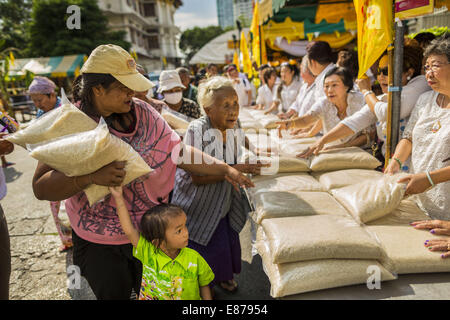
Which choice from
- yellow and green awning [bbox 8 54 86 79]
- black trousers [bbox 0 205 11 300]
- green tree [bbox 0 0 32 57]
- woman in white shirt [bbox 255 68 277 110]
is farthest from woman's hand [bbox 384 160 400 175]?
green tree [bbox 0 0 32 57]

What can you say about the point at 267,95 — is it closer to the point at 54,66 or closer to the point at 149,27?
the point at 54,66

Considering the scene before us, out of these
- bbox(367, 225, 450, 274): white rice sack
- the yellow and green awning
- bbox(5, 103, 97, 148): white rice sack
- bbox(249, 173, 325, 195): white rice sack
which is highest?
the yellow and green awning

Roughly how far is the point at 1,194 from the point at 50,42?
1217 inches

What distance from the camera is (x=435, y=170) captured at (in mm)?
1559

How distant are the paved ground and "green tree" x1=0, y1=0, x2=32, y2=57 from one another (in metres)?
33.4

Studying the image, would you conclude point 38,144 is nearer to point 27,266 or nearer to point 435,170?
point 435,170

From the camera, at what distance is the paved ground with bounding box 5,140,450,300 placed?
4.45 ft

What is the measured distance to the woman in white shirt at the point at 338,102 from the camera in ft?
9.26

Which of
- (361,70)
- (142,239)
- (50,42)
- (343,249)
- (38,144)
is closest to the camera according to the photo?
(38,144)

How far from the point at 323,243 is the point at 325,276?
0.16 m

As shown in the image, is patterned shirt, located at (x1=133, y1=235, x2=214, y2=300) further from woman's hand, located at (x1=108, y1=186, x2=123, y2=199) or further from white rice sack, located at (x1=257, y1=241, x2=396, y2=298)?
white rice sack, located at (x1=257, y1=241, x2=396, y2=298)

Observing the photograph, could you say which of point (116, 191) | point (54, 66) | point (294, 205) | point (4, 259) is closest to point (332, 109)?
point (294, 205)

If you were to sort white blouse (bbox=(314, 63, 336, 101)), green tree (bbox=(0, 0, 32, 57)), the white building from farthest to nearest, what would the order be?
1. the white building
2. green tree (bbox=(0, 0, 32, 57))
3. white blouse (bbox=(314, 63, 336, 101))

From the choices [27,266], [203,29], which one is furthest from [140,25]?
[27,266]
